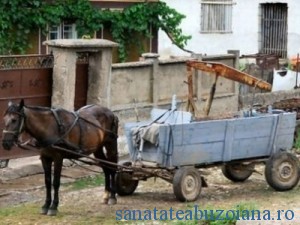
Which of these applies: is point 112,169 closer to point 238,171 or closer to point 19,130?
point 19,130

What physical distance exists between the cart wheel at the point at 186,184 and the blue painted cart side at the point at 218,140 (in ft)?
0.56

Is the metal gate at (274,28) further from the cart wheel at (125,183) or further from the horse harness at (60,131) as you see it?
the horse harness at (60,131)

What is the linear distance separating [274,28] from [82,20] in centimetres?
1269

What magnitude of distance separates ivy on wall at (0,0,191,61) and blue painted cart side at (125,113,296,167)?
7163 mm

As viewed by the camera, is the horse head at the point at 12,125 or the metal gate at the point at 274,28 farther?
the metal gate at the point at 274,28

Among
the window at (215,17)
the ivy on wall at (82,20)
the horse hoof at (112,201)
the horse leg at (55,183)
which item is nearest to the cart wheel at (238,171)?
the horse hoof at (112,201)

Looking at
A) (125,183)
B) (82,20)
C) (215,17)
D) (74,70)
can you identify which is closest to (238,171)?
(125,183)

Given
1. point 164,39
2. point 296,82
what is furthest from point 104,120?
point 164,39

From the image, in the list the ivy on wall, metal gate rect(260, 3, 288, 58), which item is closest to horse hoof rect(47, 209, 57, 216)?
the ivy on wall

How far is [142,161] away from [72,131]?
1.32 metres

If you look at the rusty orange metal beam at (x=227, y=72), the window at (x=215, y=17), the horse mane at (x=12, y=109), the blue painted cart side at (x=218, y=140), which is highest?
the window at (x=215, y=17)

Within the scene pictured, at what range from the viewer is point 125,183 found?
12.5m

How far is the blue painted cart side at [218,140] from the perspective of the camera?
11852mm

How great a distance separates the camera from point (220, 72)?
12945 millimetres
